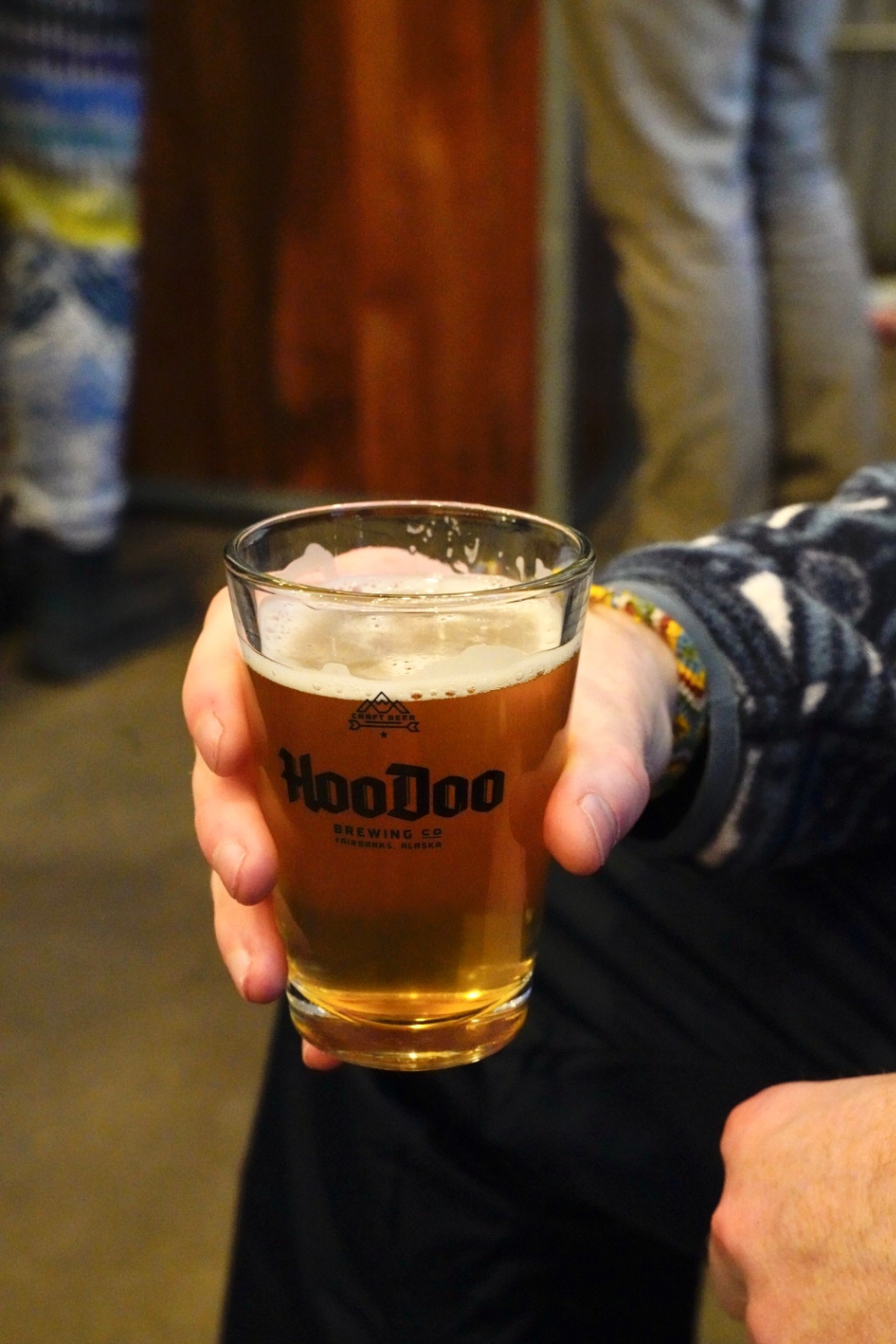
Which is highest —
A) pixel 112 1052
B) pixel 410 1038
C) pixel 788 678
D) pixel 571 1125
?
pixel 788 678

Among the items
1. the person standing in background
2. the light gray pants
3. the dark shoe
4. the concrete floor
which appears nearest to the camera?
the concrete floor

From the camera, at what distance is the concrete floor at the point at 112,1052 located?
3.79ft

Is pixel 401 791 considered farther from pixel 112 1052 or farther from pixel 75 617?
pixel 75 617

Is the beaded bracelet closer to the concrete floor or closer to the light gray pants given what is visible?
the concrete floor

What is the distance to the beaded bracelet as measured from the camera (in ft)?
2.35

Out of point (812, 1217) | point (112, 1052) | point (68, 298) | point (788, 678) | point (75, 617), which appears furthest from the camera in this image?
point (75, 617)

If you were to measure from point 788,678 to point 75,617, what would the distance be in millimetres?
1874

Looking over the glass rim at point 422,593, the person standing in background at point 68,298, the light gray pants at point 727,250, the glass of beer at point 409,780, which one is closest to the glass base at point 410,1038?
the glass of beer at point 409,780

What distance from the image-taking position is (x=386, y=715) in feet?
1.79

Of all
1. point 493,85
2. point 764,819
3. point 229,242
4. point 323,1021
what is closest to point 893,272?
point 493,85

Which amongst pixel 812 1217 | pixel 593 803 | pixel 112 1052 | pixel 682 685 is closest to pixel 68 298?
pixel 112 1052

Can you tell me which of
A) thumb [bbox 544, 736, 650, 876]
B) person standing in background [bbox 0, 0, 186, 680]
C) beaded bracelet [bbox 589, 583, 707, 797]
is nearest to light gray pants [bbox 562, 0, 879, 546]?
person standing in background [bbox 0, 0, 186, 680]

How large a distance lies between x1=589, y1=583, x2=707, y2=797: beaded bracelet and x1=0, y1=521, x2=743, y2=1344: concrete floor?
714 mm

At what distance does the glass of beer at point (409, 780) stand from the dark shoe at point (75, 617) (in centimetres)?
177
